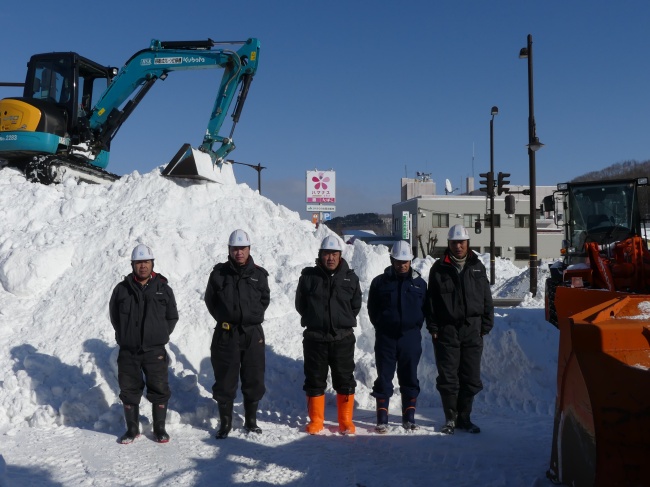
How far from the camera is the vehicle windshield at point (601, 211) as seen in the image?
35.7ft

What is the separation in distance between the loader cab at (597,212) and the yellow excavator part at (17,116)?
10.3m

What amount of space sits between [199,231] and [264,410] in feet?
12.7

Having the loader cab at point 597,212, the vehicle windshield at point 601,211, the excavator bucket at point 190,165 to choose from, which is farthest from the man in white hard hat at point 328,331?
the vehicle windshield at point 601,211

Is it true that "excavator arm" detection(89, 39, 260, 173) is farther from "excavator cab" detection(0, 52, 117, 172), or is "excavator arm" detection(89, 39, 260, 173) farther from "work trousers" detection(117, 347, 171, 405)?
"work trousers" detection(117, 347, 171, 405)

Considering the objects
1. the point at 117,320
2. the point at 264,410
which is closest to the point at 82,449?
the point at 117,320

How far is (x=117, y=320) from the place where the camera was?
5.76m

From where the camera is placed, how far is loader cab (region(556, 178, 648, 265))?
10.8m

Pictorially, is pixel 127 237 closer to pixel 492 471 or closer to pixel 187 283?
pixel 187 283

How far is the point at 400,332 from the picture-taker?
19.3 ft

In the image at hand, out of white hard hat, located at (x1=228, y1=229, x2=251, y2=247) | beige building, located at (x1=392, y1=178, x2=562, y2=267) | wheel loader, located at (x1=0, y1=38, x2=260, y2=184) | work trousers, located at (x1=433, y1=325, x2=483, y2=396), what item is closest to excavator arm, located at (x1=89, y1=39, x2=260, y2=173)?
wheel loader, located at (x1=0, y1=38, x2=260, y2=184)

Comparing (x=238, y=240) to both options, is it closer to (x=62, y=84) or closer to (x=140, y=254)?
(x=140, y=254)

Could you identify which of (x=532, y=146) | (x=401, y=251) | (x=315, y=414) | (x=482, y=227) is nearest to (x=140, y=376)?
(x=315, y=414)

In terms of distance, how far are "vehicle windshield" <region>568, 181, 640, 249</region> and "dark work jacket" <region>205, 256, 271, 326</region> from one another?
7.10 metres

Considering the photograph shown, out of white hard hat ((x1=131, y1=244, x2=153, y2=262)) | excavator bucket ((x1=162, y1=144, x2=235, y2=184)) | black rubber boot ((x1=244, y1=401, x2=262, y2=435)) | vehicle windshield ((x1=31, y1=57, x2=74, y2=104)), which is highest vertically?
vehicle windshield ((x1=31, y1=57, x2=74, y2=104))
